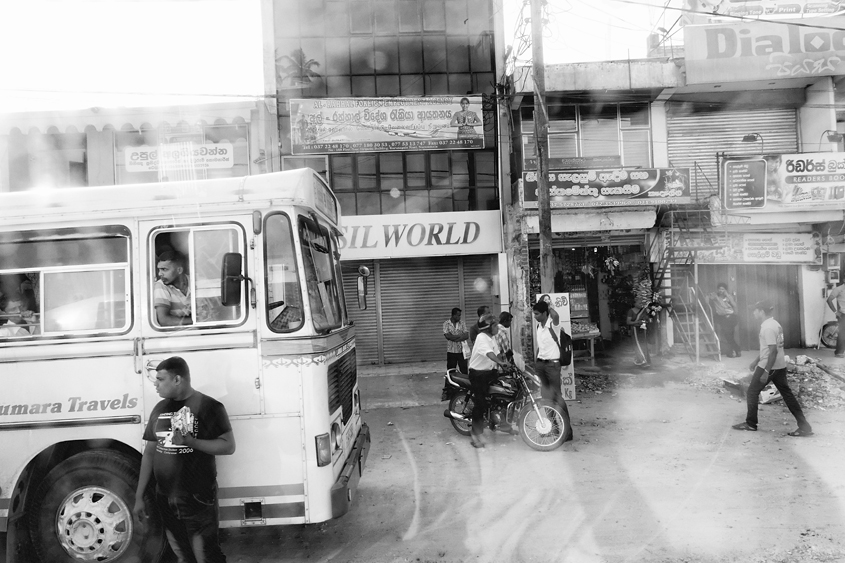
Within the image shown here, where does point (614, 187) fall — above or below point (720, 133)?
below

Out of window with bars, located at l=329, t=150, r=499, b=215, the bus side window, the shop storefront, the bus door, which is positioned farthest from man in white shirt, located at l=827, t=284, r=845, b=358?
the bus side window

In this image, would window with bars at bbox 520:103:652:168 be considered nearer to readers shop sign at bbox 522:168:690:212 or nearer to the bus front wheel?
readers shop sign at bbox 522:168:690:212

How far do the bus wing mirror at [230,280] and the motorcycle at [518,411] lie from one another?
14.2 ft

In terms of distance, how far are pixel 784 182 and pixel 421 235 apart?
29.2 ft

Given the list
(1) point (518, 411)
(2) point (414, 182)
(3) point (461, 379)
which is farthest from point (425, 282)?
(1) point (518, 411)

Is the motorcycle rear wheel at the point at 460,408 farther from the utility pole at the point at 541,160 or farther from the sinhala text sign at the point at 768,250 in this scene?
the sinhala text sign at the point at 768,250

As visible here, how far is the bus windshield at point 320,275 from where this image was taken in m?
4.35

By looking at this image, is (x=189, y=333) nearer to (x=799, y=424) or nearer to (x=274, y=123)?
(x=799, y=424)

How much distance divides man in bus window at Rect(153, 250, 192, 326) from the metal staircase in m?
12.4

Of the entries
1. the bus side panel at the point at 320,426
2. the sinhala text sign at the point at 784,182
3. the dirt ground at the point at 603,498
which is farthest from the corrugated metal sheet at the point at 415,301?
the bus side panel at the point at 320,426

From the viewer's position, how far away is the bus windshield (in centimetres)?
435

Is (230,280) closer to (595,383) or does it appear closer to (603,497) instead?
(603,497)

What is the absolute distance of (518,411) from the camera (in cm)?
757

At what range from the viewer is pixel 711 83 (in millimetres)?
14094
